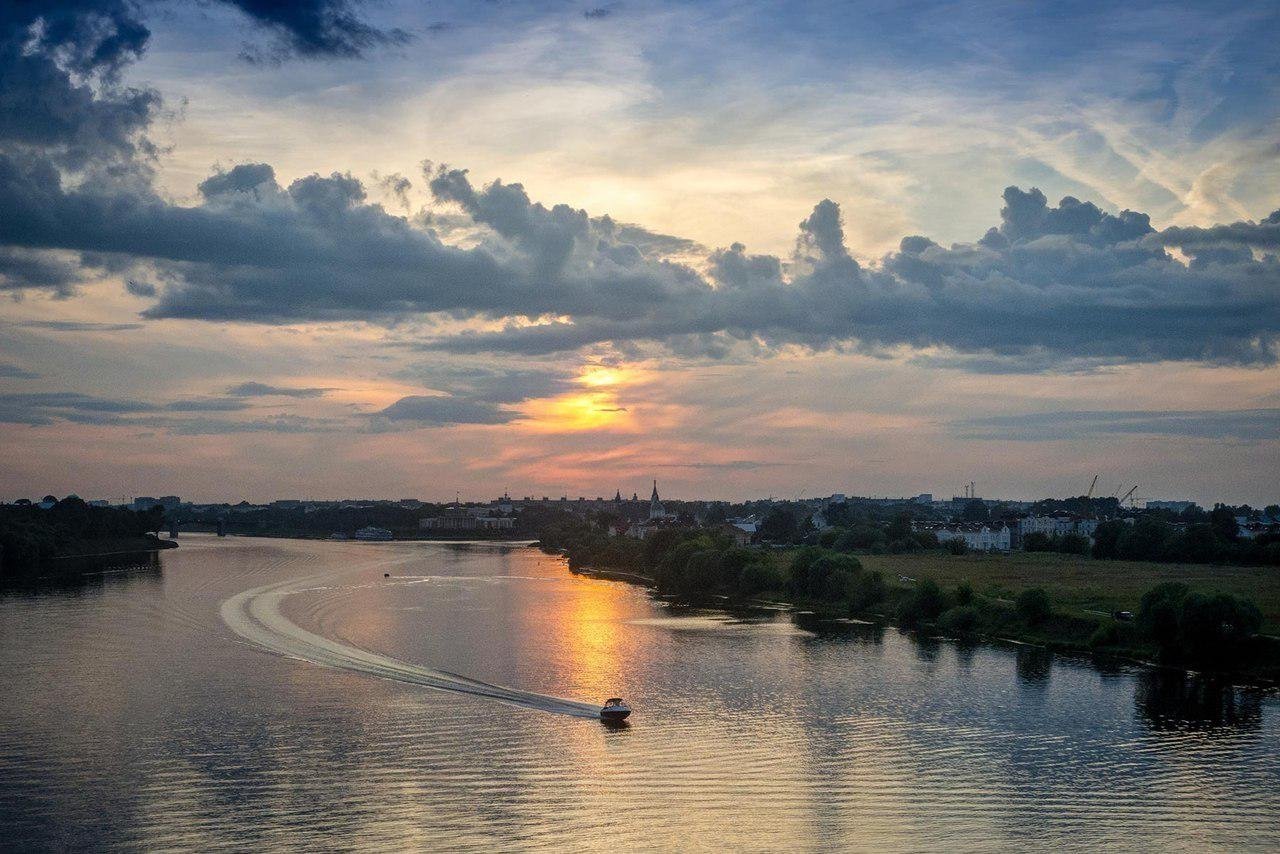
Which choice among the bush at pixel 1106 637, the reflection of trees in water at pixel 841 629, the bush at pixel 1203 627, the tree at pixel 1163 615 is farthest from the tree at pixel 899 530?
the bush at pixel 1203 627

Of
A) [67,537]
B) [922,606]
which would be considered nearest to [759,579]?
[922,606]

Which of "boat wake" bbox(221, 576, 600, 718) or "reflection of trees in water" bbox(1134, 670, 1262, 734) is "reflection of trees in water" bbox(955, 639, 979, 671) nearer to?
"reflection of trees in water" bbox(1134, 670, 1262, 734)

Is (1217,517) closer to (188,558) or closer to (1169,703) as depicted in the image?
(1169,703)

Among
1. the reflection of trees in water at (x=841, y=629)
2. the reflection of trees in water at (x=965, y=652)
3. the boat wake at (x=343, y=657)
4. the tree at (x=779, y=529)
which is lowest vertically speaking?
the reflection of trees in water at (x=965, y=652)

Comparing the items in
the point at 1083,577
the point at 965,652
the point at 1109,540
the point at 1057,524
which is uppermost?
the point at 1109,540

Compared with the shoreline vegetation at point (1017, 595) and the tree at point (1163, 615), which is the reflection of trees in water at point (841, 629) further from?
the tree at point (1163, 615)

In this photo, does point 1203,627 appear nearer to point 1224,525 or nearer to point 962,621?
point 962,621
